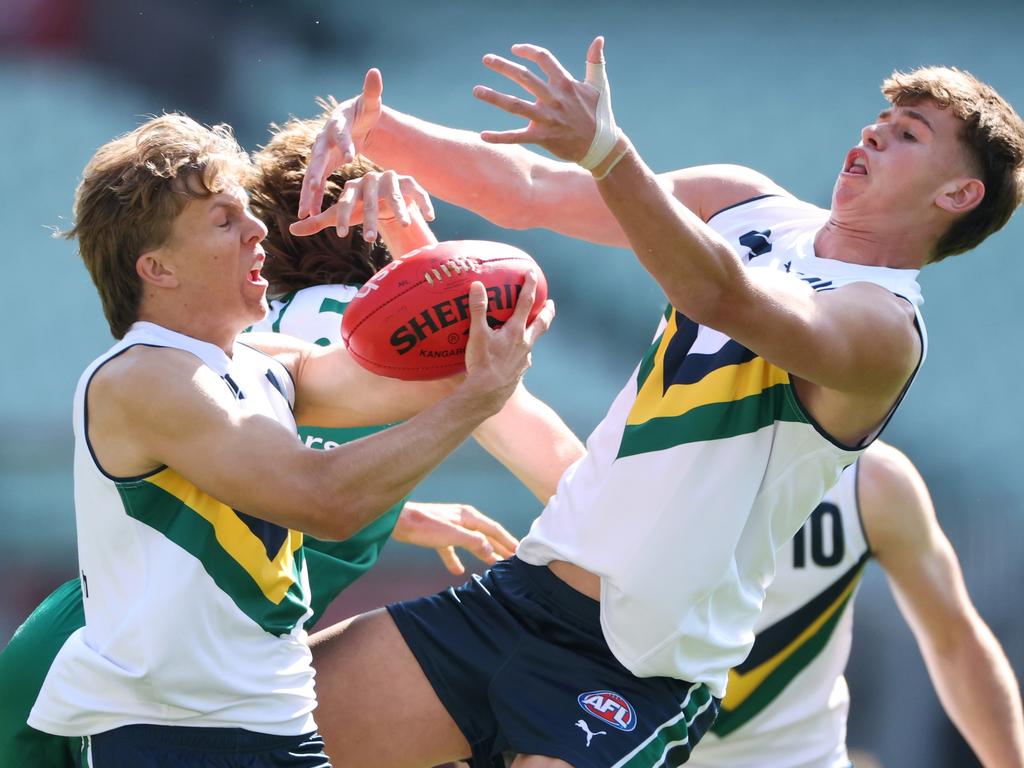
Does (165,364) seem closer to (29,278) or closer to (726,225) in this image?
(726,225)

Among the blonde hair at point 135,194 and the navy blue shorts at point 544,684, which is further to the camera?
the navy blue shorts at point 544,684

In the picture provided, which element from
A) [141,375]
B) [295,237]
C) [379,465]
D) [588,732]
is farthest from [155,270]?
[588,732]

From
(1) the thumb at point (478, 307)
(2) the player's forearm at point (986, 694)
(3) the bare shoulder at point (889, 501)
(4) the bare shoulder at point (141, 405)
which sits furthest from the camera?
(3) the bare shoulder at point (889, 501)

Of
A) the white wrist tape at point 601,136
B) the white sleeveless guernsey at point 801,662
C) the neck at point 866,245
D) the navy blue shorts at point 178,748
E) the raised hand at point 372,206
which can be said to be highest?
the white wrist tape at point 601,136

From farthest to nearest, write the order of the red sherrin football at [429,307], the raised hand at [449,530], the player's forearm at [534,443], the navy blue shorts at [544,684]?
1. the raised hand at [449,530]
2. the player's forearm at [534,443]
3. the navy blue shorts at [544,684]
4. the red sherrin football at [429,307]

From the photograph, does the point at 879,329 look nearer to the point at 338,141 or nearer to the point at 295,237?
the point at 338,141

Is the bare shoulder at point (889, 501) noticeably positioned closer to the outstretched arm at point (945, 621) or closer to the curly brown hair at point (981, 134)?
the outstretched arm at point (945, 621)

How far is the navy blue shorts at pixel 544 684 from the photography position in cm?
303

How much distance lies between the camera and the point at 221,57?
752 centimetres

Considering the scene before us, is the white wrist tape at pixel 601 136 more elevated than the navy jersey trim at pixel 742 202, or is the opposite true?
the white wrist tape at pixel 601 136

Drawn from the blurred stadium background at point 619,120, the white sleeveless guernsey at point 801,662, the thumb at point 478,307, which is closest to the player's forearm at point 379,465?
the thumb at point 478,307

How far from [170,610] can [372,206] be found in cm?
102

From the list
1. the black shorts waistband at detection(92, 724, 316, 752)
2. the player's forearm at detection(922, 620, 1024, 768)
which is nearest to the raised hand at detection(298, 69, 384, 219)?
the black shorts waistband at detection(92, 724, 316, 752)

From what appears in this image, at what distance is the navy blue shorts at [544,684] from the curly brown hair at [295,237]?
3.91 feet
